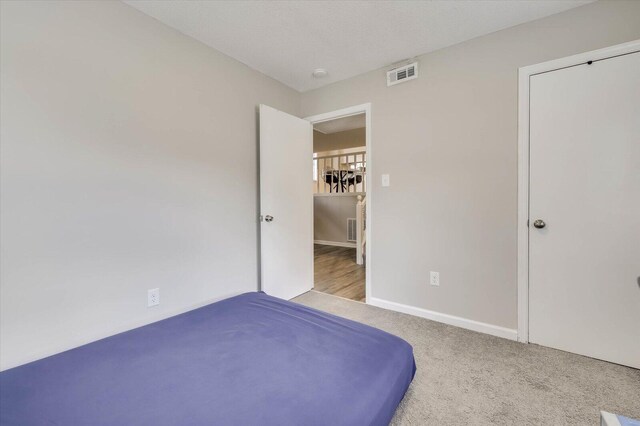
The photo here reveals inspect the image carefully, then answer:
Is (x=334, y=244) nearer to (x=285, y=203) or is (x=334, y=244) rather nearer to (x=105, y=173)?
(x=285, y=203)

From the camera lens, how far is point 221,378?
1.16m

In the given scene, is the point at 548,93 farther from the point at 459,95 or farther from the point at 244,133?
the point at 244,133

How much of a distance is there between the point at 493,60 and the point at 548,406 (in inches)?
92.4

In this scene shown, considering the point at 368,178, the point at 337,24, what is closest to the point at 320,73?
the point at 337,24

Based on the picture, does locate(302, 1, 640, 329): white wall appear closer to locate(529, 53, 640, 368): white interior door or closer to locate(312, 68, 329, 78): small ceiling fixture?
locate(529, 53, 640, 368): white interior door

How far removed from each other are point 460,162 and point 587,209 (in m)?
0.88

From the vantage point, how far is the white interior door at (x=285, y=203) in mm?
2723

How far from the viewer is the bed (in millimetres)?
974

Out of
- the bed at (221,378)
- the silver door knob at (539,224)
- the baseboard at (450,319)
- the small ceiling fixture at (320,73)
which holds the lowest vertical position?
the baseboard at (450,319)

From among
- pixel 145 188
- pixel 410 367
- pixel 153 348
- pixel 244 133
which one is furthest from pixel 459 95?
pixel 153 348

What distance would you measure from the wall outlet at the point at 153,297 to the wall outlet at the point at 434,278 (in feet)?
7.42

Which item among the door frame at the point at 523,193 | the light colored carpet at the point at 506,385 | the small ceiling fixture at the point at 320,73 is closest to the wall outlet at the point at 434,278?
the light colored carpet at the point at 506,385

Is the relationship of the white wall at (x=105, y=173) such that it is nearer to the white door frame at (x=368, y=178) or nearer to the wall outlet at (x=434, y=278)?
the white door frame at (x=368, y=178)

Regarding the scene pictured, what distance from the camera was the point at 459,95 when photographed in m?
2.33
